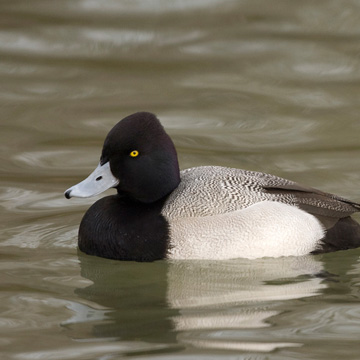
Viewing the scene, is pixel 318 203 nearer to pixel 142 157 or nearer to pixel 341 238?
pixel 341 238

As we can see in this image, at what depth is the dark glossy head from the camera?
6.31 metres

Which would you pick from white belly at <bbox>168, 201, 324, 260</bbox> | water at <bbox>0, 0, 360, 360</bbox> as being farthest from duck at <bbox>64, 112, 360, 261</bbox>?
water at <bbox>0, 0, 360, 360</bbox>

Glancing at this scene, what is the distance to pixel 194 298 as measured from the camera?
5.79 metres

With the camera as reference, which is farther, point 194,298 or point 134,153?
point 134,153

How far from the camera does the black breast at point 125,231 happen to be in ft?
20.4

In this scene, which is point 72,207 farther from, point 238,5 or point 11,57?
point 238,5

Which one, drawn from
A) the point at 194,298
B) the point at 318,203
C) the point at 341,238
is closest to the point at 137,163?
Result: the point at 194,298

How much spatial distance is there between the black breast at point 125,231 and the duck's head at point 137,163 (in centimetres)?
12

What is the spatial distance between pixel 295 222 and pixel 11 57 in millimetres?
5086

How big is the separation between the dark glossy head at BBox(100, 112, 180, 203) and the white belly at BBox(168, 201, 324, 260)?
1.08 feet

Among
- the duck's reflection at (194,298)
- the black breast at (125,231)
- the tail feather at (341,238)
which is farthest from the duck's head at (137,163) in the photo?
the tail feather at (341,238)

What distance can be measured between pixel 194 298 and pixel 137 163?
1.05m

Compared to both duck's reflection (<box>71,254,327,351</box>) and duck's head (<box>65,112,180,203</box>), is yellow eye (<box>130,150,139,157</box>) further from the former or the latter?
duck's reflection (<box>71,254,327,351</box>)

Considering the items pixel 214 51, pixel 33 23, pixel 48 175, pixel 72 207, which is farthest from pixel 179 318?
pixel 33 23
